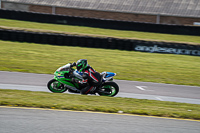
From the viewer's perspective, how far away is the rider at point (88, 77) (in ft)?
33.1

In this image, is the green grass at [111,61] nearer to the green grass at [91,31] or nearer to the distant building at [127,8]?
the green grass at [91,31]

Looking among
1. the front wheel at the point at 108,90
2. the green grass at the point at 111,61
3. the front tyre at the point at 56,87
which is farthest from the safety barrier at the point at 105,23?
the front tyre at the point at 56,87

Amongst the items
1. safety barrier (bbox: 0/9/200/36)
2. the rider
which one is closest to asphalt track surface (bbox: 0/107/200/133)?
the rider

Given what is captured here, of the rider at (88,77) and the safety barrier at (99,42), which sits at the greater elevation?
the safety barrier at (99,42)

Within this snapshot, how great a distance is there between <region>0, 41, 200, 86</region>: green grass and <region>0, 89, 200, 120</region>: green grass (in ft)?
16.0

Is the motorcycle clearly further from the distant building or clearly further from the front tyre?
the distant building

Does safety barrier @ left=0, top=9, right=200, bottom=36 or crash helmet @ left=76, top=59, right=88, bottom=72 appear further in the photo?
safety barrier @ left=0, top=9, right=200, bottom=36

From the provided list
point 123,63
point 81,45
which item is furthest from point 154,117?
point 81,45

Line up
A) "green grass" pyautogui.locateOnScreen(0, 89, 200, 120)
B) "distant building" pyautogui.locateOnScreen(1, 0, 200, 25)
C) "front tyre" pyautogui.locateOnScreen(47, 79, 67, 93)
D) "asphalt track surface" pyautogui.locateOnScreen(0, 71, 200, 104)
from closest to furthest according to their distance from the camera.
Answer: "green grass" pyautogui.locateOnScreen(0, 89, 200, 120) → "front tyre" pyautogui.locateOnScreen(47, 79, 67, 93) → "asphalt track surface" pyautogui.locateOnScreen(0, 71, 200, 104) → "distant building" pyautogui.locateOnScreen(1, 0, 200, 25)

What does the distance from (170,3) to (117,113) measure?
32.7 metres

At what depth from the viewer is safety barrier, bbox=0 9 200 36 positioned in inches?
1114

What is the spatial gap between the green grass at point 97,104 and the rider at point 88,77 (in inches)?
30.9

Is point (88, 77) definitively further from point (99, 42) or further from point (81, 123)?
point (99, 42)

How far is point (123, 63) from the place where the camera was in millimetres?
18031
